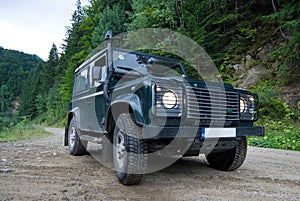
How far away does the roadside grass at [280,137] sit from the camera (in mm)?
6686

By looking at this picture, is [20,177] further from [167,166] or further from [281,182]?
[281,182]

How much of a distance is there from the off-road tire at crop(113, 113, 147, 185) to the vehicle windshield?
132 centimetres

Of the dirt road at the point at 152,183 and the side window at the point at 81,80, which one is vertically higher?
the side window at the point at 81,80

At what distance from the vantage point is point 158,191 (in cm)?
260

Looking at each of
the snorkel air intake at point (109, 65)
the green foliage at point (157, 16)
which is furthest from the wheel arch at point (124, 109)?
the green foliage at point (157, 16)

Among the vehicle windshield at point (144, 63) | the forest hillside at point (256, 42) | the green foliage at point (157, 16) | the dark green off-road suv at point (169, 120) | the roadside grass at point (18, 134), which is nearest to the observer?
the dark green off-road suv at point (169, 120)

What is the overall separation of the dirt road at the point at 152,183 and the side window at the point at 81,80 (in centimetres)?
157

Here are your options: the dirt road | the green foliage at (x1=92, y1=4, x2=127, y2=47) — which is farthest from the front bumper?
the green foliage at (x1=92, y1=4, x2=127, y2=47)

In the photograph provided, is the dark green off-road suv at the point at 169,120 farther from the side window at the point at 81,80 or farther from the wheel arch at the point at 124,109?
the side window at the point at 81,80

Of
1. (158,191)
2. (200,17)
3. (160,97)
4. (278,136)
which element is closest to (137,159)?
(158,191)

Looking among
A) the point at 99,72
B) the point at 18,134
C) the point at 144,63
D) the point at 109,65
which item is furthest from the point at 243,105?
the point at 18,134

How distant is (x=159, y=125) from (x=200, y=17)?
12.1m

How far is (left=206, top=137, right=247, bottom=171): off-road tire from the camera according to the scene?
3.44m

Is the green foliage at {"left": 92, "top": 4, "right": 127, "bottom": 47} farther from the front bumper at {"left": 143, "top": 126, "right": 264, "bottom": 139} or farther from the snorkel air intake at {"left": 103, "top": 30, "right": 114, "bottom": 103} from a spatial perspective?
the front bumper at {"left": 143, "top": 126, "right": 264, "bottom": 139}
